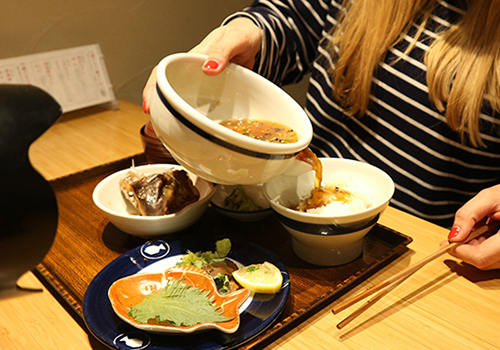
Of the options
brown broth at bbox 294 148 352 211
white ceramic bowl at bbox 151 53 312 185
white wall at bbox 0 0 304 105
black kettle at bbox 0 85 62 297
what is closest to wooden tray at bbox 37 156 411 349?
brown broth at bbox 294 148 352 211

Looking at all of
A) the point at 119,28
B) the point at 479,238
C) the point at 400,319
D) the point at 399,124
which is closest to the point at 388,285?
the point at 400,319

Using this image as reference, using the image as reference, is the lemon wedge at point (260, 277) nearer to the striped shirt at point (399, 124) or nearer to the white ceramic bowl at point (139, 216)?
the white ceramic bowl at point (139, 216)

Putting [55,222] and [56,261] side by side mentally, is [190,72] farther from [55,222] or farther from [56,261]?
[55,222]

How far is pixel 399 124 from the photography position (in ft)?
5.03

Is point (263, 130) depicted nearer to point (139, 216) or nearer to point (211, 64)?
point (211, 64)

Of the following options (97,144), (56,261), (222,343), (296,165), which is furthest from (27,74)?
(222,343)

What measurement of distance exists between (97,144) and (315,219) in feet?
3.85

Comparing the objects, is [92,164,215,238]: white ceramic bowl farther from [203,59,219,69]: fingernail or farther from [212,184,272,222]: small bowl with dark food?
[203,59,219,69]: fingernail

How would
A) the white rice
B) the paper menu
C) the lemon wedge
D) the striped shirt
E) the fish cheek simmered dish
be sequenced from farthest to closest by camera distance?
the paper menu
the striped shirt
the fish cheek simmered dish
the white rice
the lemon wedge

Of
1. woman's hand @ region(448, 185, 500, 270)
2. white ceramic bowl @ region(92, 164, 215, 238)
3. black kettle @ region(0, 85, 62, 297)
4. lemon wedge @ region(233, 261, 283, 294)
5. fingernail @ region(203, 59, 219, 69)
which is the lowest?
white ceramic bowl @ region(92, 164, 215, 238)

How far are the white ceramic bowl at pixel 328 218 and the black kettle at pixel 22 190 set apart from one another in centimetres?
75

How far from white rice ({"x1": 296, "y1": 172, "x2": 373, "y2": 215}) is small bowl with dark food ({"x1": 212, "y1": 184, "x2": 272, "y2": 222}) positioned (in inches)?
5.1

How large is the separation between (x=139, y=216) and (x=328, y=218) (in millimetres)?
462

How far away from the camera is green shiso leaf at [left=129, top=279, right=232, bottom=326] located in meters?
0.81
